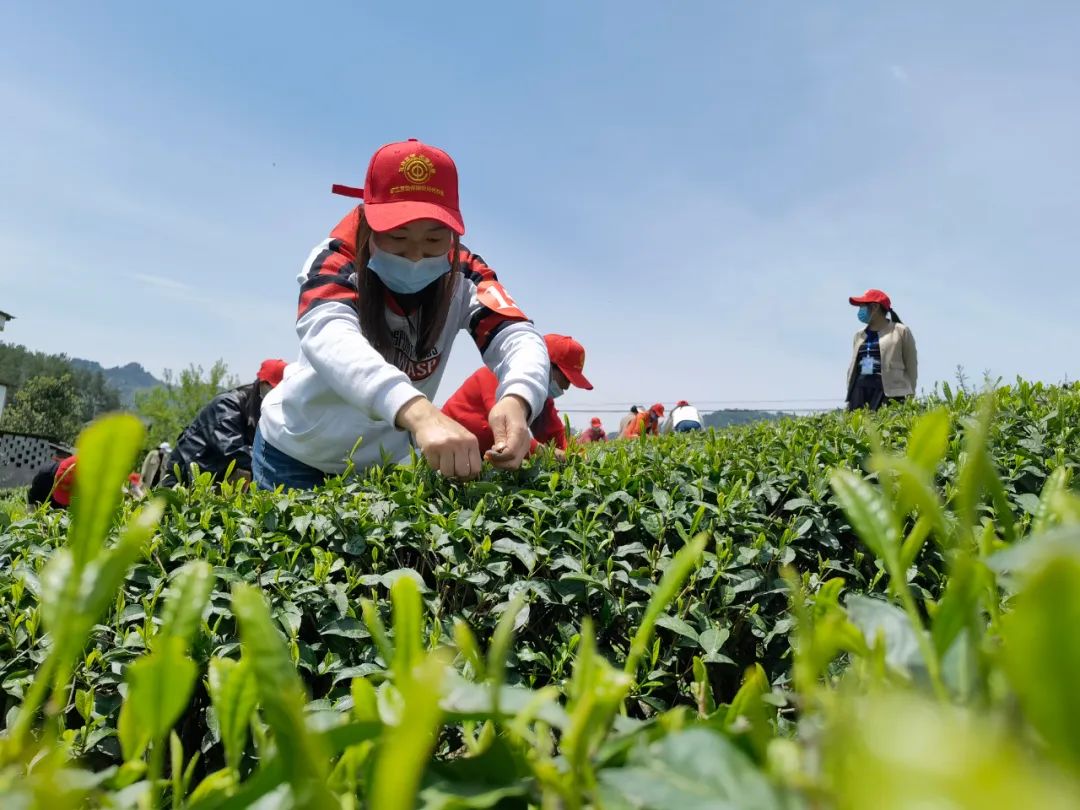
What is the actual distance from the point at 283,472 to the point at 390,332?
2.26 ft

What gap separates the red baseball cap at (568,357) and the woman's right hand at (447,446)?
12.0 ft

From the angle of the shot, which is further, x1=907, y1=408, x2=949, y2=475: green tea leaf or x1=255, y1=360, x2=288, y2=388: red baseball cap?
x1=255, y1=360, x2=288, y2=388: red baseball cap

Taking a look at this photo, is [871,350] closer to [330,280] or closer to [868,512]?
[330,280]

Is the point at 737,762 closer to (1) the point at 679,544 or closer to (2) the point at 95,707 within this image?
(2) the point at 95,707

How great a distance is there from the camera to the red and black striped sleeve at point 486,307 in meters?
3.03

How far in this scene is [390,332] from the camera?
3.03 metres

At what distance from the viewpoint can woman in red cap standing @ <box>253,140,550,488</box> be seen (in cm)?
242

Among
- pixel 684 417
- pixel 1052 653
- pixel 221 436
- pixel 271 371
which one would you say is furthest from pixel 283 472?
pixel 684 417

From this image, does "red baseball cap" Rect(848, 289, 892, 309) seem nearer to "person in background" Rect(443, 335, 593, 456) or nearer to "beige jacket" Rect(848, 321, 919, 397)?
"beige jacket" Rect(848, 321, 919, 397)

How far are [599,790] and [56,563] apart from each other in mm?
340

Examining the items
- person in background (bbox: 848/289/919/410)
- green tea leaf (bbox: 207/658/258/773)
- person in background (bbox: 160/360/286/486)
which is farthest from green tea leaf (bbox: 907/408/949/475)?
person in background (bbox: 848/289/919/410)

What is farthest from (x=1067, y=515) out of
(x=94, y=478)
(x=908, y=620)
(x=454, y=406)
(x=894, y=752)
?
(x=454, y=406)

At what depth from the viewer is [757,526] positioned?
2160 millimetres

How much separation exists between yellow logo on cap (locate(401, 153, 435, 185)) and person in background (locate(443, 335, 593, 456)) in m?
0.85
